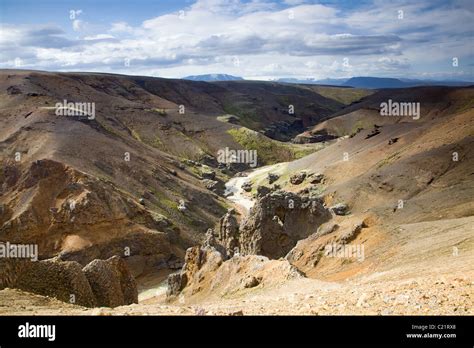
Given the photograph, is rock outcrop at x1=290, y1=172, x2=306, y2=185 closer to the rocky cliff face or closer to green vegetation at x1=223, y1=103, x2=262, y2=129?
the rocky cliff face

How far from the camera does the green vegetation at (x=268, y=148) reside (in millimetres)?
130875

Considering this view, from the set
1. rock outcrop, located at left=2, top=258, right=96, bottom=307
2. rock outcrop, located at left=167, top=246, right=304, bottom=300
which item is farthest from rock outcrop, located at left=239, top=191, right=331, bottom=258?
rock outcrop, located at left=2, top=258, right=96, bottom=307

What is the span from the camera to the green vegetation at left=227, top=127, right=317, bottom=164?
13088cm

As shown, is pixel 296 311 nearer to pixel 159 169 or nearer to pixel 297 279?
pixel 297 279

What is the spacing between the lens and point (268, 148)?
441 ft

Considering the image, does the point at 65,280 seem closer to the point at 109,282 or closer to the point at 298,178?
the point at 109,282

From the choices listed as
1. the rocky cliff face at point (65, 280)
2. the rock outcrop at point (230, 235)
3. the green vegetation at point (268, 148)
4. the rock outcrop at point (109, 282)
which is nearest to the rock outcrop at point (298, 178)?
the green vegetation at point (268, 148)

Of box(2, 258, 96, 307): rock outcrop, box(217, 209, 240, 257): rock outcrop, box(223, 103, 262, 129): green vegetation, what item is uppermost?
box(223, 103, 262, 129): green vegetation

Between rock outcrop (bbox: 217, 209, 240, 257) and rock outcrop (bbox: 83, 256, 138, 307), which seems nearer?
rock outcrop (bbox: 83, 256, 138, 307)

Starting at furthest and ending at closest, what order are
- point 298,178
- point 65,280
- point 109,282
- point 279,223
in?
point 298,178, point 279,223, point 109,282, point 65,280

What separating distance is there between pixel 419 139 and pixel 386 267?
57812mm

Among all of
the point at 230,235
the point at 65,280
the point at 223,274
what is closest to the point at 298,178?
the point at 230,235

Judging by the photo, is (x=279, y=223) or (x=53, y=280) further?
(x=279, y=223)
